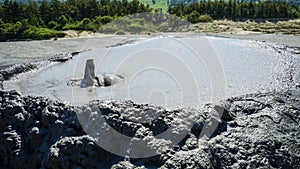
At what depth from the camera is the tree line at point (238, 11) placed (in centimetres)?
2798

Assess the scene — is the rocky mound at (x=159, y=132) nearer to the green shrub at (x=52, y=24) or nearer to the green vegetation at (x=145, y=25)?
the green vegetation at (x=145, y=25)

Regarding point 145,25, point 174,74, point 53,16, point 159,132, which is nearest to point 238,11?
point 145,25

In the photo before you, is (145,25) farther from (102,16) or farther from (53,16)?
(53,16)

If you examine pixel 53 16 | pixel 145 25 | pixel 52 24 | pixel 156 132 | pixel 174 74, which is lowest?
pixel 156 132

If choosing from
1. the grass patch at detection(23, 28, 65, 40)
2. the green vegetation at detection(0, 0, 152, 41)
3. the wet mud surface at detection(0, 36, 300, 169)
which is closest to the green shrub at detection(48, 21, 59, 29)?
the green vegetation at detection(0, 0, 152, 41)

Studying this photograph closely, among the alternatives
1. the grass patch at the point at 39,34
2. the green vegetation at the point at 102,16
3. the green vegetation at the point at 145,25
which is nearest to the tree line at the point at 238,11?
the green vegetation at the point at 102,16

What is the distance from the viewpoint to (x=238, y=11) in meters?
28.9

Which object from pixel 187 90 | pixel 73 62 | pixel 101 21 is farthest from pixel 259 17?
pixel 187 90

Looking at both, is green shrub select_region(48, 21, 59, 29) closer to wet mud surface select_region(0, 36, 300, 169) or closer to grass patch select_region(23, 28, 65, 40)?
grass patch select_region(23, 28, 65, 40)

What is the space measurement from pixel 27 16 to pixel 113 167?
22.2 m

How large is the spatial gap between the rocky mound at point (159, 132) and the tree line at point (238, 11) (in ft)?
69.2

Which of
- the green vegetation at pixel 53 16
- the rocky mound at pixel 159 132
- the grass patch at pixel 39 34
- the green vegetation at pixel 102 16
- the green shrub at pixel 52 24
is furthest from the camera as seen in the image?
the green shrub at pixel 52 24

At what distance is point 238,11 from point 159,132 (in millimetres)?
25220

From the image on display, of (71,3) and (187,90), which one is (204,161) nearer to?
(187,90)
